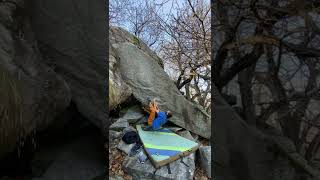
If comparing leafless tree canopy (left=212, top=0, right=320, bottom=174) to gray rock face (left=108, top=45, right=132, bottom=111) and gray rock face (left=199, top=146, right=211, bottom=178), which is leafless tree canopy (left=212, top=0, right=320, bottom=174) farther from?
gray rock face (left=108, top=45, right=132, bottom=111)

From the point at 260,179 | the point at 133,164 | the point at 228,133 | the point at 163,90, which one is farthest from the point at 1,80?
the point at 163,90

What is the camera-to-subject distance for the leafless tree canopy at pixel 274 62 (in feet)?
3.96

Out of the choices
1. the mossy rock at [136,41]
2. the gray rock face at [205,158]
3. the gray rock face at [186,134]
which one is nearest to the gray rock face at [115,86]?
the mossy rock at [136,41]

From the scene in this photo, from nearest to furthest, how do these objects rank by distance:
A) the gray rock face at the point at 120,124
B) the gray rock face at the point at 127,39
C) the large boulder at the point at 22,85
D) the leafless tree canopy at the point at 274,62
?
1. the leafless tree canopy at the point at 274,62
2. the large boulder at the point at 22,85
3. the gray rock face at the point at 120,124
4. the gray rock face at the point at 127,39

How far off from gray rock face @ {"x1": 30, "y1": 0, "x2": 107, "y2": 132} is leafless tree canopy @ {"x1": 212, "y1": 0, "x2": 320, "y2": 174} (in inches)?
21.7

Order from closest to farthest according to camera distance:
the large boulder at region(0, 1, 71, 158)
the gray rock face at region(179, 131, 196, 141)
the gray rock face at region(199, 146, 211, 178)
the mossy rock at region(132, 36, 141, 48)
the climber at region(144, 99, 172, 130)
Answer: the large boulder at region(0, 1, 71, 158), the gray rock face at region(199, 146, 211, 178), the climber at region(144, 99, 172, 130), the gray rock face at region(179, 131, 196, 141), the mossy rock at region(132, 36, 141, 48)

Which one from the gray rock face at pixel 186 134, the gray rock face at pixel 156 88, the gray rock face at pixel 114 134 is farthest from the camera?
the gray rock face at pixel 156 88

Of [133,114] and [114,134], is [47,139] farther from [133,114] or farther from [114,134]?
[133,114]

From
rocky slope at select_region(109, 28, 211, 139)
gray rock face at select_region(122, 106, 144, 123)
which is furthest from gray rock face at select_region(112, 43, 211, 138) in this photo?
gray rock face at select_region(122, 106, 144, 123)

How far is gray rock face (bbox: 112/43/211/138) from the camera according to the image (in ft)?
15.4

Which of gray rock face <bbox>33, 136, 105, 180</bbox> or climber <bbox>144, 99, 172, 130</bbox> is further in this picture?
climber <bbox>144, 99, 172, 130</bbox>

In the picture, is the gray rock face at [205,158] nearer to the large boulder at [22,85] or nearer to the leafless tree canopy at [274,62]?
the large boulder at [22,85]

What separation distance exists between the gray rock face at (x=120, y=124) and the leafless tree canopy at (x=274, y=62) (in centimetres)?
292

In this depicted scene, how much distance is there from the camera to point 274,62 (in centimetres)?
124
